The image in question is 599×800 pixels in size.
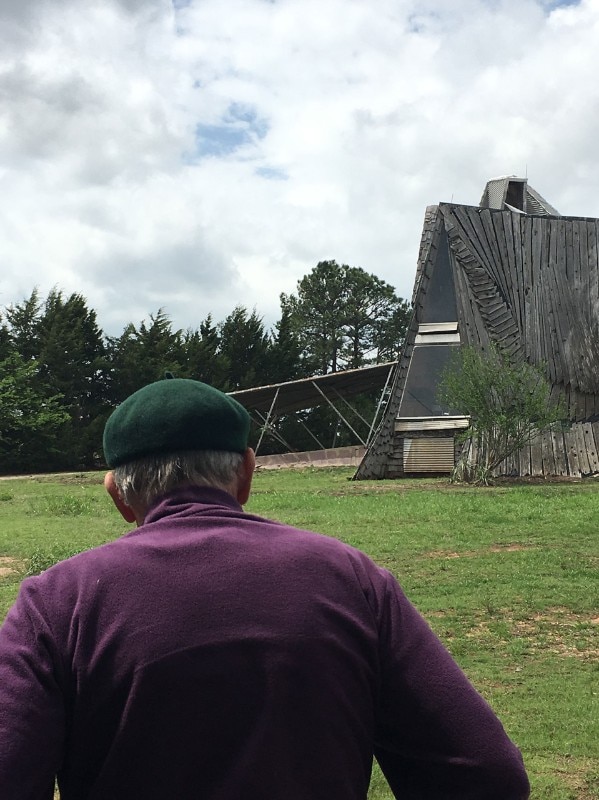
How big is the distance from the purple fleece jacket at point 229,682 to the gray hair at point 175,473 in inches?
5.6

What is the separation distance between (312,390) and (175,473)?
3073 cm

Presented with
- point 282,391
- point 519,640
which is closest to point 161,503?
point 519,640

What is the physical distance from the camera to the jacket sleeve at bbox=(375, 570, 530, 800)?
1849mm

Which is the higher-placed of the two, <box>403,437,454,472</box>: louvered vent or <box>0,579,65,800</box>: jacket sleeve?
<box>403,437,454,472</box>: louvered vent

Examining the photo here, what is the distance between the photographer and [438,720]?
1.86 meters

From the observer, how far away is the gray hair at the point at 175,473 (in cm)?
206

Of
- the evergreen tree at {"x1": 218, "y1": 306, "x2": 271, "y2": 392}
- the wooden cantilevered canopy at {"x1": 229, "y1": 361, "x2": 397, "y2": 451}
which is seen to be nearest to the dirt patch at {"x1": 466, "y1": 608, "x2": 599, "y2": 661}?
the wooden cantilevered canopy at {"x1": 229, "y1": 361, "x2": 397, "y2": 451}

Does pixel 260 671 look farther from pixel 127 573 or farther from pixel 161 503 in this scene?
pixel 161 503

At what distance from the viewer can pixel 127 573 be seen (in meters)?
1.85

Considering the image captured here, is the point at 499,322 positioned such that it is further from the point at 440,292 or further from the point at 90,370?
the point at 90,370

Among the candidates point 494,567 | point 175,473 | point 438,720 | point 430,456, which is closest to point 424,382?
point 430,456

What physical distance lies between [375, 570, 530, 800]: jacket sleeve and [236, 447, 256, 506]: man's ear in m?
0.42

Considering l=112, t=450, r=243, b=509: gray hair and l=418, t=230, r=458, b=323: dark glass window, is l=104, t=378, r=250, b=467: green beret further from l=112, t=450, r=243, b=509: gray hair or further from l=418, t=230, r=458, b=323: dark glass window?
l=418, t=230, r=458, b=323: dark glass window

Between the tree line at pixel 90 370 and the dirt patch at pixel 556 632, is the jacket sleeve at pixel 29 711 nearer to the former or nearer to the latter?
the dirt patch at pixel 556 632
